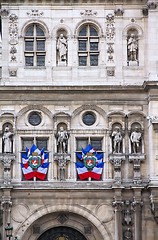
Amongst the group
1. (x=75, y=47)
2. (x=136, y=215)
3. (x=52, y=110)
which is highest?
(x=75, y=47)

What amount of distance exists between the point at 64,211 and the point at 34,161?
2.47m

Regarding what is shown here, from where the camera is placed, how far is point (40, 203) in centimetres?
3594

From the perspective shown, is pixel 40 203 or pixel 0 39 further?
pixel 0 39

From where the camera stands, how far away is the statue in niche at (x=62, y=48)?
3700 cm

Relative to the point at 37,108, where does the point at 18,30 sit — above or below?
above

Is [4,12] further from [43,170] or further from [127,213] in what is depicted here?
[127,213]

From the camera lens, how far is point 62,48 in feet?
121

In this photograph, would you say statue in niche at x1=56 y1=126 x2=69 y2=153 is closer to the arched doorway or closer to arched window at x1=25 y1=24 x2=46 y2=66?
arched window at x1=25 y1=24 x2=46 y2=66

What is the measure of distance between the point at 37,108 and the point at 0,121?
65.9 inches

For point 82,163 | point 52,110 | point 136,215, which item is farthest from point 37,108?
point 136,215

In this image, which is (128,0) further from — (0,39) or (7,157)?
(7,157)

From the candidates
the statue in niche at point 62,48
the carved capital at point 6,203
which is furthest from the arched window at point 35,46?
the carved capital at point 6,203

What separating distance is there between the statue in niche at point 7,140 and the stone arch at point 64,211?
2.86 metres

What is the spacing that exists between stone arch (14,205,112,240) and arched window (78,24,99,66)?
6.32 m
